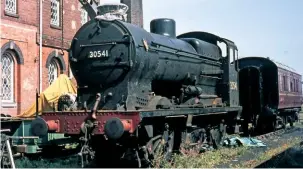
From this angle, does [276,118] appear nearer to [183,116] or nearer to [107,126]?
[183,116]

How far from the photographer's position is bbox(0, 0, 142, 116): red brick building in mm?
15984

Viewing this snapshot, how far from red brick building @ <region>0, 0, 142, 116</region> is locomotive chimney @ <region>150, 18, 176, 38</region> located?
302 inches

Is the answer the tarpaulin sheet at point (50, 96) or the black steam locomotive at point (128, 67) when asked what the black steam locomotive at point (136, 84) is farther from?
the tarpaulin sheet at point (50, 96)

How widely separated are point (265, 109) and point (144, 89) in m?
10.2

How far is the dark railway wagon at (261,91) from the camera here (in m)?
17.1

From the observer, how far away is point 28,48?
17000mm

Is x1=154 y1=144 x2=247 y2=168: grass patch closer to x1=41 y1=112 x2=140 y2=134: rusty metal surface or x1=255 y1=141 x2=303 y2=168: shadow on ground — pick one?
x1=255 y1=141 x2=303 y2=168: shadow on ground

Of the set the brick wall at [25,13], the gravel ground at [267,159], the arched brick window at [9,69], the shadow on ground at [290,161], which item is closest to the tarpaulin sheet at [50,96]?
the arched brick window at [9,69]

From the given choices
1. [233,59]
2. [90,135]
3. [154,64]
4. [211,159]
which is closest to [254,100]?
[233,59]

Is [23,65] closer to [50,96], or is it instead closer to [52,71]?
[52,71]

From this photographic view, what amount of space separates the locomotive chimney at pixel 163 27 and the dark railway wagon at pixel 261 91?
25.0ft

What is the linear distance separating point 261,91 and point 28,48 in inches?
401

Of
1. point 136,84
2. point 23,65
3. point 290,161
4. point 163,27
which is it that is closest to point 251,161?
point 290,161

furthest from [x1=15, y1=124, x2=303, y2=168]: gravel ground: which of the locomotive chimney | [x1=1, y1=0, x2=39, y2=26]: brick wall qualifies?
[x1=1, y1=0, x2=39, y2=26]: brick wall
